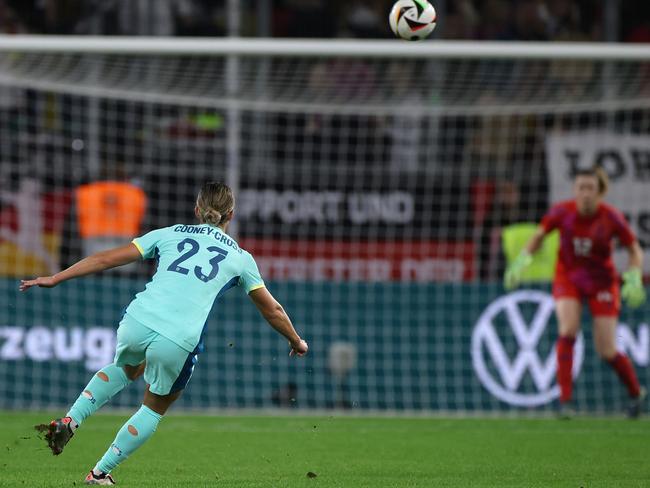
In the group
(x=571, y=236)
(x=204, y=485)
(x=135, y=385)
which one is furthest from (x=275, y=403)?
(x=204, y=485)

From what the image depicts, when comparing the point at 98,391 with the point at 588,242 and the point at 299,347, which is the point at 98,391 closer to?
the point at 299,347

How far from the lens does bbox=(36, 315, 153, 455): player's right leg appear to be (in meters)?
5.92

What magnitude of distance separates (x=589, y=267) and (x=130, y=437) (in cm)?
575

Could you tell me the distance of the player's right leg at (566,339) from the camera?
34.7ft

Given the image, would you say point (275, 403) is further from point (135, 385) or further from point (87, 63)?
point (87, 63)

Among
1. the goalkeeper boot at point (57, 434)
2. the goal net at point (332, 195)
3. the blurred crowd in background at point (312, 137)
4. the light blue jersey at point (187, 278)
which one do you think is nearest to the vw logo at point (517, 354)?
the goal net at point (332, 195)

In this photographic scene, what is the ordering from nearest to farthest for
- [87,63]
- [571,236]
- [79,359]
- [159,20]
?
[571,236]
[79,359]
[87,63]
[159,20]

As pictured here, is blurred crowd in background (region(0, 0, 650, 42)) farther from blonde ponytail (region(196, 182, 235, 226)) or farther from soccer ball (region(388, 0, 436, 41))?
blonde ponytail (region(196, 182, 235, 226))

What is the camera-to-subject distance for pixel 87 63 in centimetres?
1400

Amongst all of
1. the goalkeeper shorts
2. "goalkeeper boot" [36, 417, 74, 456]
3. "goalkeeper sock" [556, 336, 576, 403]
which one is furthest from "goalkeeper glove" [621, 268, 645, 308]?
"goalkeeper boot" [36, 417, 74, 456]

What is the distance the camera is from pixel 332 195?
1420 cm

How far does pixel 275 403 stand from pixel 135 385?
132 centimetres

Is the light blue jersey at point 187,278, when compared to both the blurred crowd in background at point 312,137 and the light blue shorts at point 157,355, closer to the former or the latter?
the light blue shorts at point 157,355

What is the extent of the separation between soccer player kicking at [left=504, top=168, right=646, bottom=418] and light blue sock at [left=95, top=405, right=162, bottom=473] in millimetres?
5188
